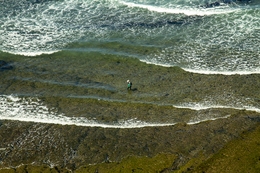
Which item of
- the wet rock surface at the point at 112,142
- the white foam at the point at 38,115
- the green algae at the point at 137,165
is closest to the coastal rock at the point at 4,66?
the white foam at the point at 38,115

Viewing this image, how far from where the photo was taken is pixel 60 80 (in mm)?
39656

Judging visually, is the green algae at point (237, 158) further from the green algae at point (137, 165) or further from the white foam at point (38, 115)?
the white foam at point (38, 115)

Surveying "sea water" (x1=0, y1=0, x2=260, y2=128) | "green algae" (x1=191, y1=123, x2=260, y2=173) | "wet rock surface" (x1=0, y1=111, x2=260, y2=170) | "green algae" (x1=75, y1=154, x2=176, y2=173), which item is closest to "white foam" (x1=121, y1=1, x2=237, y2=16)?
"sea water" (x1=0, y1=0, x2=260, y2=128)

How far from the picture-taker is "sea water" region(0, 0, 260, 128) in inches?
1395

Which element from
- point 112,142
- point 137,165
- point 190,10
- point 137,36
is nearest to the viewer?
point 137,165

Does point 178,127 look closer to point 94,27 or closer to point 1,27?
point 94,27

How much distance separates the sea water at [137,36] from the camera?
3544cm

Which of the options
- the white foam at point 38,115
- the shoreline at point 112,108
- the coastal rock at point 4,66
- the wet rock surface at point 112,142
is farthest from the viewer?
the coastal rock at point 4,66

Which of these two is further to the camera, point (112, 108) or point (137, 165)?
point (112, 108)

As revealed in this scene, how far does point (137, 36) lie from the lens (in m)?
47.2

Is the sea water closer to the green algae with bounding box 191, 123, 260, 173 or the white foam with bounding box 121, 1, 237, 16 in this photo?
the white foam with bounding box 121, 1, 237, 16

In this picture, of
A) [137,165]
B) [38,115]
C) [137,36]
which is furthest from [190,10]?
[137,165]

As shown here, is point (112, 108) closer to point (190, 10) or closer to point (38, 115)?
point (38, 115)

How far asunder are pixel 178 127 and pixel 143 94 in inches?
287
